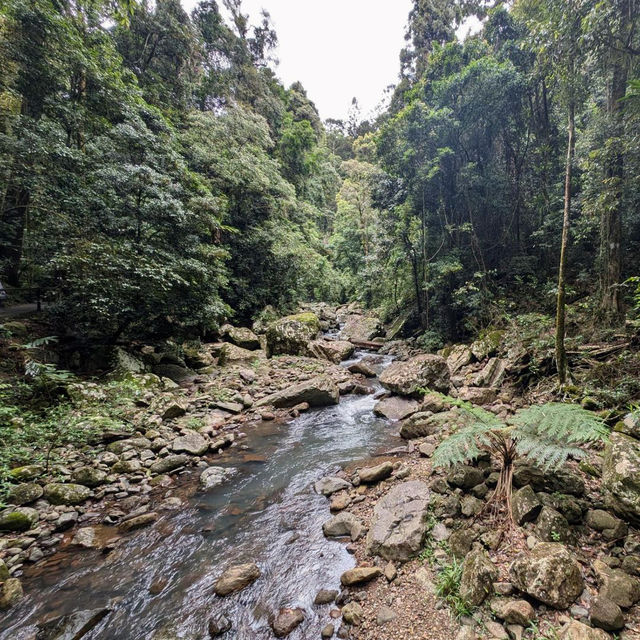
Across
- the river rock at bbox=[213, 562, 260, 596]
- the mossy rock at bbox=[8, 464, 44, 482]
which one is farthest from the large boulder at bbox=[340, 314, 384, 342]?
the river rock at bbox=[213, 562, 260, 596]

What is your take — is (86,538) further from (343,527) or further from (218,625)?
(343,527)

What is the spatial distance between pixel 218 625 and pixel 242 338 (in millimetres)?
10824

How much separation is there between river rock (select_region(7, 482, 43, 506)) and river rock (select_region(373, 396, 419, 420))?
20.2 feet

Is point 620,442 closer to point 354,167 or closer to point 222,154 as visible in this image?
point 222,154

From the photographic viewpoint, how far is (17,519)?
373cm

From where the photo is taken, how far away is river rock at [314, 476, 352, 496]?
4441 millimetres

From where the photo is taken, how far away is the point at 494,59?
10.2 meters

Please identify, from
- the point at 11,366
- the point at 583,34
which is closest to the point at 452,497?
the point at 583,34

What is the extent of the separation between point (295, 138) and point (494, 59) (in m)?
13.9

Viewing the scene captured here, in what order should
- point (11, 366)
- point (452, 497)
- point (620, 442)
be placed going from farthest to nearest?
1. point (11, 366)
2. point (452, 497)
3. point (620, 442)

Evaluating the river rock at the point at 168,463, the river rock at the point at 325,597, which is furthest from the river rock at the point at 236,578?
the river rock at the point at 168,463

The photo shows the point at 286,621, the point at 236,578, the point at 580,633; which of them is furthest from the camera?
the point at 236,578

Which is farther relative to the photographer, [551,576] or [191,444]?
[191,444]

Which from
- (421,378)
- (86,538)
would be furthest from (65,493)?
(421,378)
